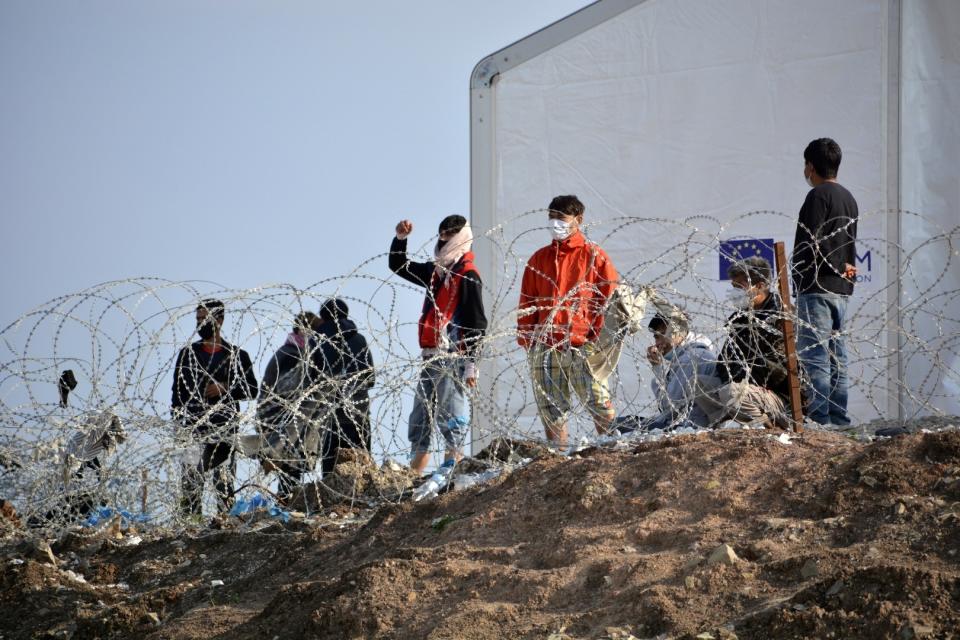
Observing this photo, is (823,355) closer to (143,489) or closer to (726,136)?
(726,136)

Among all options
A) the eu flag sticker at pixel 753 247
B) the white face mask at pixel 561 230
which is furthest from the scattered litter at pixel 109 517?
the eu flag sticker at pixel 753 247

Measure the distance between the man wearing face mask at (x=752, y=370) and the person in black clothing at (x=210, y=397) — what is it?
232 centimetres

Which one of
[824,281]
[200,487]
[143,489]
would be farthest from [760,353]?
[143,489]

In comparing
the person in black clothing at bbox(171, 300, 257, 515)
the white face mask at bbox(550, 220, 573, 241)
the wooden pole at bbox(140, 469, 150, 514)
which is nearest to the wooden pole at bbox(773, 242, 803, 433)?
the white face mask at bbox(550, 220, 573, 241)

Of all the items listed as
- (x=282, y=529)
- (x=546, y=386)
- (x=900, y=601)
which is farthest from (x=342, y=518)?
(x=900, y=601)

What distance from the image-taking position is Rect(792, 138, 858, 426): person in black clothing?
643 centimetres

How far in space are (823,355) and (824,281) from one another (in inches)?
16.1

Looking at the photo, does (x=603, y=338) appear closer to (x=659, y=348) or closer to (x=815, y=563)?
(x=659, y=348)

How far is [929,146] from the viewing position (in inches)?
307

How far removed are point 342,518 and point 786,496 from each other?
2.65 meters

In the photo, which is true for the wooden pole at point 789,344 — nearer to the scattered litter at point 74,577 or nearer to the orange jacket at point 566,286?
the orange jacket at point 566,286

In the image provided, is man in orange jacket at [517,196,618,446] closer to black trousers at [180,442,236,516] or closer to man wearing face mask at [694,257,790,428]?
man wearing face mask at [694,257,790,428]

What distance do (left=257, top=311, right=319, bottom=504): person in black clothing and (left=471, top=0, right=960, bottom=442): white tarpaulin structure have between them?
3.86 ft

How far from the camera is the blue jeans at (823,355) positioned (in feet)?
21.0
